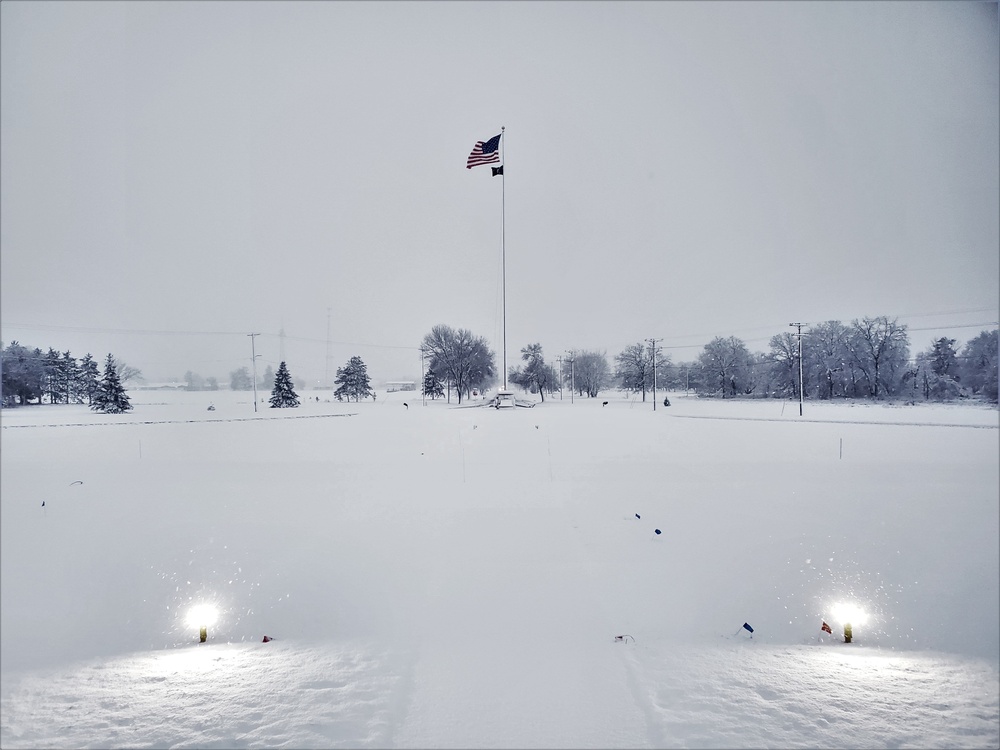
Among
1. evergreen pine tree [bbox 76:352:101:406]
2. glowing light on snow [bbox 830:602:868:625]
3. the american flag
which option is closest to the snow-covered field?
glowing light on snow [bbox 830:602:868:625]

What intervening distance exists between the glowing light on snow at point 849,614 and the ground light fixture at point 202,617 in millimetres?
7273

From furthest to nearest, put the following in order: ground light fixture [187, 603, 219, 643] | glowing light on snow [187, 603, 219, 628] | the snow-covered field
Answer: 1. glowing light on snow [187, 603, 219, 628]
2. ground light fixture [187, 603, 219, 643]
3. the snow-covered field

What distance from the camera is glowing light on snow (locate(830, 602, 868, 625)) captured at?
468cm

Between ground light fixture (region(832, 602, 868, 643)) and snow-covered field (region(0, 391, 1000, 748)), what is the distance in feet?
0.17

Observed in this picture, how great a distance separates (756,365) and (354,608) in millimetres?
24847

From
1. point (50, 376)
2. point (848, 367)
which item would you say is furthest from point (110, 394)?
point (848, 367)

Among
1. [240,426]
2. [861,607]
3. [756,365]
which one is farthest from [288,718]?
[756,365]

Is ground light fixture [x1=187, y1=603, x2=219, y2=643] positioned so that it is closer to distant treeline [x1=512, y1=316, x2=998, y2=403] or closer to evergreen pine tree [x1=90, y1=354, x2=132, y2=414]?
evergreen pine tree [x1=90, y1=354, x2=132, y2=414]

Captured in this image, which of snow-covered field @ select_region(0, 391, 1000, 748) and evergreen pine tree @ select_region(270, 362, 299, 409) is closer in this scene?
Result: snow-covered field @ select_region(0, 391, 1000, 748)

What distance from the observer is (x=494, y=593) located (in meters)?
5.16

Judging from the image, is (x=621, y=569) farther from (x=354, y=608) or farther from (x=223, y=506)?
(x=223, y=506)

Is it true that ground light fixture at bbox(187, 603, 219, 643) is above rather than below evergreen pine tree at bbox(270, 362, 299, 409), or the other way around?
below

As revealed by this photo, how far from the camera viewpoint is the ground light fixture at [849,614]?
4633mm

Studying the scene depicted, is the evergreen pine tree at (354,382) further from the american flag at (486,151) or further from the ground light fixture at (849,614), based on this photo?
the ground light fixture at (849,614)
